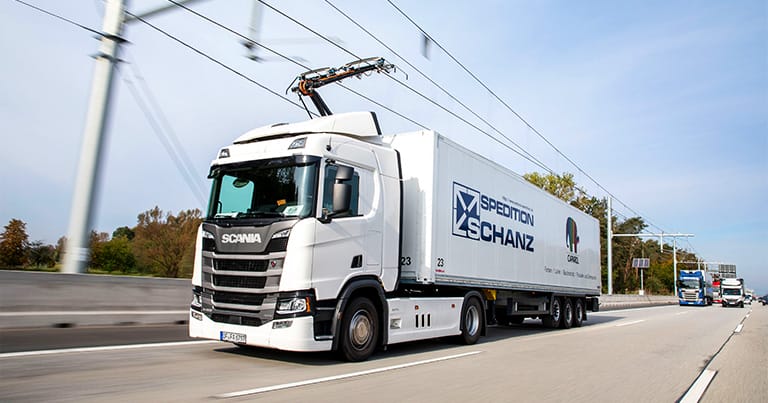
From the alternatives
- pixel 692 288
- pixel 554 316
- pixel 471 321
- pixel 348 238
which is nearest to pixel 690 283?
pixel 692 288

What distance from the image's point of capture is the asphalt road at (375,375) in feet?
16.5

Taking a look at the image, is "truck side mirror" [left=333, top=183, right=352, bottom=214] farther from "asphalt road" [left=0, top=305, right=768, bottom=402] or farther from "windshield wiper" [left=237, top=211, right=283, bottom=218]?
"asphalt road" [left=0, top=305, right=768, bottom=402]

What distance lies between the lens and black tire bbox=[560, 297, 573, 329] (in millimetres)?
15426

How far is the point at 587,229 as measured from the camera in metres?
18.5

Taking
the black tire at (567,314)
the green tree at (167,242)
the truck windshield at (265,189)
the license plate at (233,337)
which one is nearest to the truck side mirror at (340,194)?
the truck windshield at (265,189)

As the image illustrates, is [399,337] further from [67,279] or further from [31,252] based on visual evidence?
[31,252]

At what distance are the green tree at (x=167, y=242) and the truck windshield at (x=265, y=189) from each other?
39661 millimetres

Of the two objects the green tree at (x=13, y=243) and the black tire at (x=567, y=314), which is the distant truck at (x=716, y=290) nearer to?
the black tire at (x=567, y=314)

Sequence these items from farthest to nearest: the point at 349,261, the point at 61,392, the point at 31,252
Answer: the point at 31,252
the point at 349,261
the point at 61,392

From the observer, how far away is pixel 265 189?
7.25m

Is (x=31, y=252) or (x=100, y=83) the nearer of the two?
(x=100, y=83)

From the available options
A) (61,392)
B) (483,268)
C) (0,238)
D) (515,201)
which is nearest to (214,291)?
(61,392)

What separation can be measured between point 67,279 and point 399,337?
5.67 meters

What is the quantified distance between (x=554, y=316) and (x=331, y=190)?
10.2 meters
